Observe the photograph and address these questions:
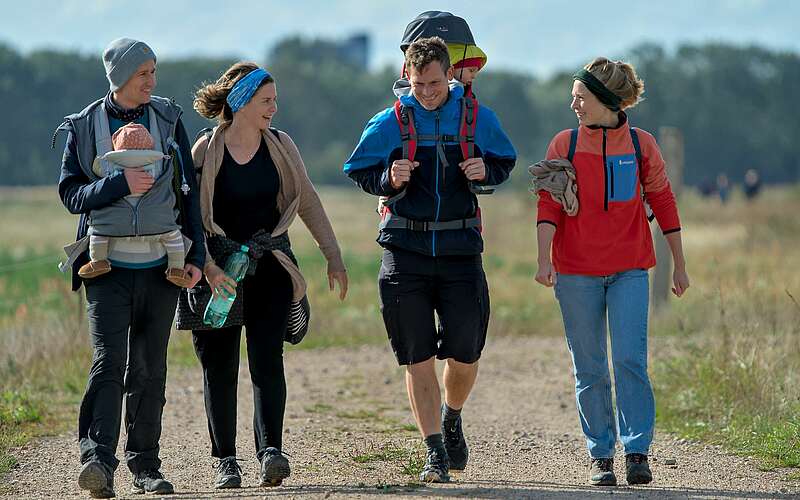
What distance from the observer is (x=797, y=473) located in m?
7.04

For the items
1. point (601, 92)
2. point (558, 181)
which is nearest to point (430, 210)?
point (558, 181)

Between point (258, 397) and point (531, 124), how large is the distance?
104613 mm

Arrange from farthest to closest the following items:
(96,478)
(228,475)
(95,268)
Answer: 1. (228,475)
2. (95,268)
3. (96,478)

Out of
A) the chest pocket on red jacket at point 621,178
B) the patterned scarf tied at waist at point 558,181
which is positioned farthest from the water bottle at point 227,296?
the chest pocket on red jacket at point 621,178

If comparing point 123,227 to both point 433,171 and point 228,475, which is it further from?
point 433,171

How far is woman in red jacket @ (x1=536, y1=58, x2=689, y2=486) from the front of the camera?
6.47 metres

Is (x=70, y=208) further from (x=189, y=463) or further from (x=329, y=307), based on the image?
(x=329, y=307)

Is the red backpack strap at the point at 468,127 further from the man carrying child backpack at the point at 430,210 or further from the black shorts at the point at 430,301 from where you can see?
the black shorts at the point at 430,301

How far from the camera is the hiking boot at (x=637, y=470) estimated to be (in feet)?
21.1

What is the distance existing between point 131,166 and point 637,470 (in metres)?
2.69

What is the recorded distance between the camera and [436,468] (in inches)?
255

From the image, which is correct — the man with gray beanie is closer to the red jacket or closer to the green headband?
the red jacket

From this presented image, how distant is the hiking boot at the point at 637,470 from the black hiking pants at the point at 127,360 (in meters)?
2.20

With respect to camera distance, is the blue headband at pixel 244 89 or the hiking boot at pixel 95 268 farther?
the blue headband at pixel 244 89
